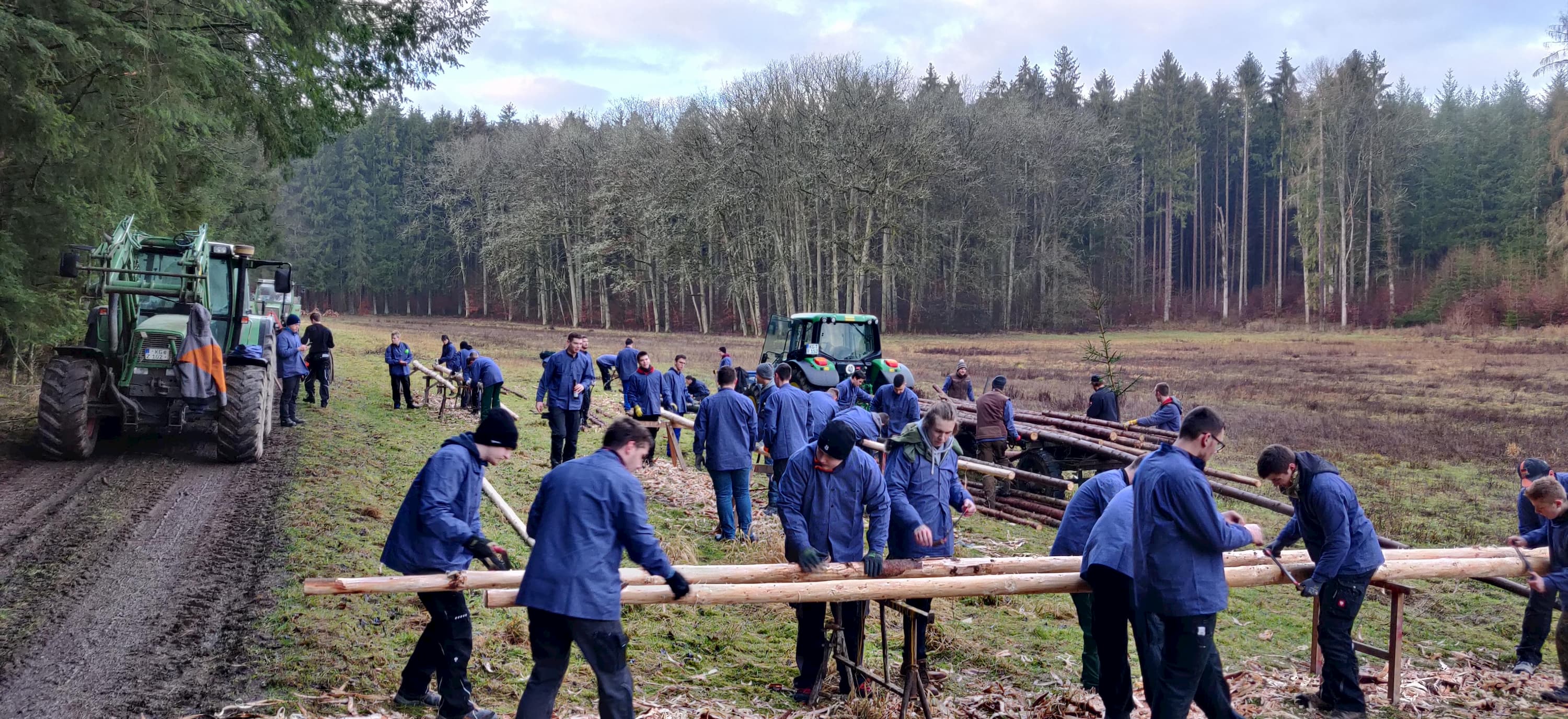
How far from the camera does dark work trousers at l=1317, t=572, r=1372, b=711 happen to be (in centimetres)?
630

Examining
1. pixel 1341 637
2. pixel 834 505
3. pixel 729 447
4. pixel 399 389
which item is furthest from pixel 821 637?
pixel 399 389

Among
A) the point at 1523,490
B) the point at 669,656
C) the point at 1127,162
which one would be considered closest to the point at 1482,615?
the point at 1523,490

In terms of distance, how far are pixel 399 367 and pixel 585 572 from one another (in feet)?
53.6

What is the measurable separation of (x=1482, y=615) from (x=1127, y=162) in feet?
183

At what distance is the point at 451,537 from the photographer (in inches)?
210

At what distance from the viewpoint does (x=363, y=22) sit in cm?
1319

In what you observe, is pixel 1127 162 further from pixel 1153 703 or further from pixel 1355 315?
pixel 1153 703

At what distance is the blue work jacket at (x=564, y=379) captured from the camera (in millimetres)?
12703

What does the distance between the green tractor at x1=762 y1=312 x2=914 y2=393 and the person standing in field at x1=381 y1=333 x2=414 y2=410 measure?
734cm

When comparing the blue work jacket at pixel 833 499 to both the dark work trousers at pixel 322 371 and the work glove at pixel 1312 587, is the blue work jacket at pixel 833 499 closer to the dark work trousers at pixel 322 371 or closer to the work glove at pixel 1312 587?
the work glove at pixel 1312 587

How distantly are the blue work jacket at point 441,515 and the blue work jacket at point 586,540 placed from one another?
Answer: 30.6 inches

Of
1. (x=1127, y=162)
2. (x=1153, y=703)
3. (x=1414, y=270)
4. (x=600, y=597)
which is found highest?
(x=1127, y=162)

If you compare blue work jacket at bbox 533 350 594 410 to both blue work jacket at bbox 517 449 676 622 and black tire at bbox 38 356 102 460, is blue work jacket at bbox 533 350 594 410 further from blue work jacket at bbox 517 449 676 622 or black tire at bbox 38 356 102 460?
blue work jacket at bbox 517 449 676 622

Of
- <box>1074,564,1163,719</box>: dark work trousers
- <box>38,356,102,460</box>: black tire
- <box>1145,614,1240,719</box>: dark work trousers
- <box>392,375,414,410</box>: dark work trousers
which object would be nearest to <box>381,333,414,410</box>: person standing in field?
<box>392,375,414,410</box>: dark work trousers
